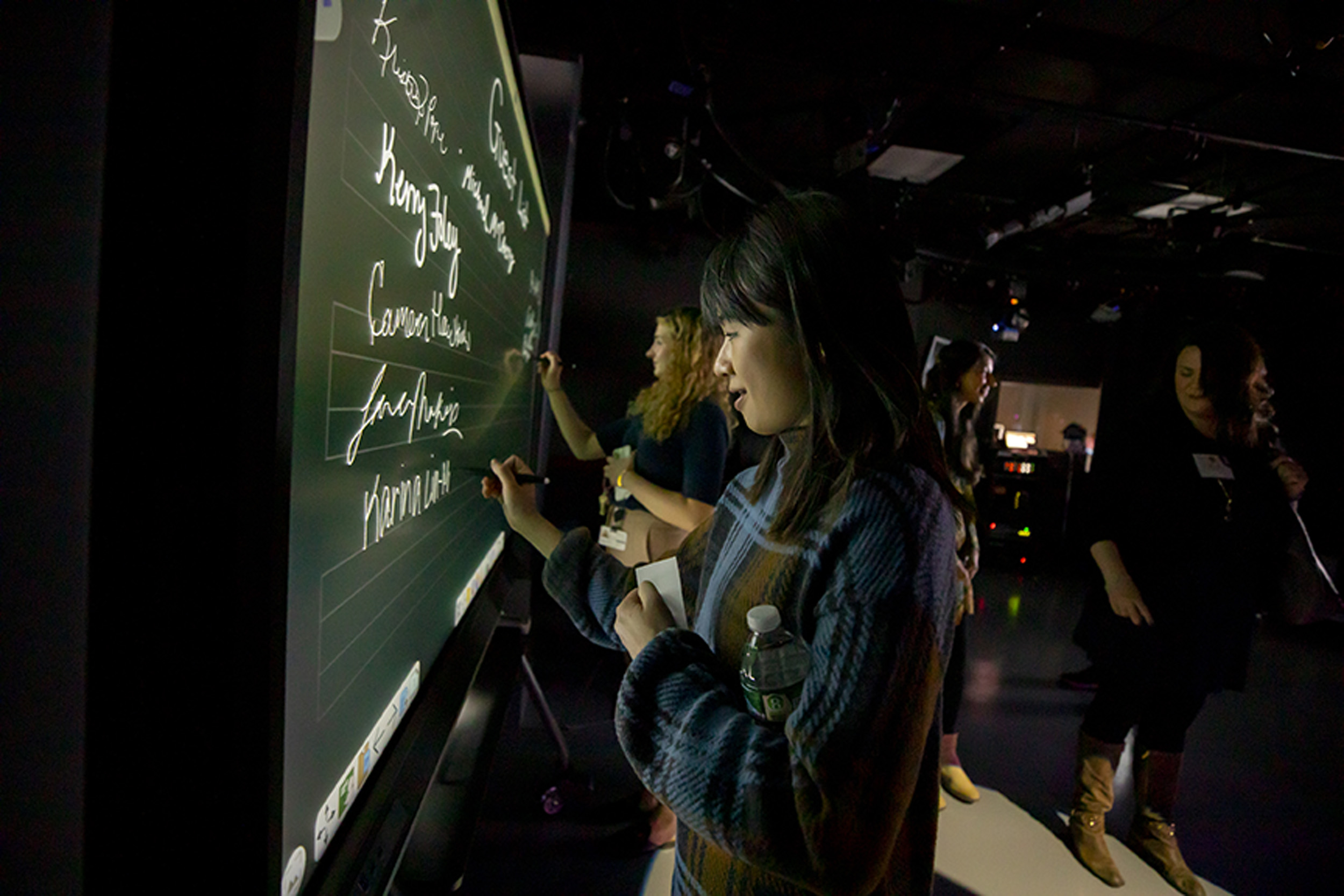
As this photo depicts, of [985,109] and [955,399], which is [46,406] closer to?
[955,399]

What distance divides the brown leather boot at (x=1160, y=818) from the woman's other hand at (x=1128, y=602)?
518 mm

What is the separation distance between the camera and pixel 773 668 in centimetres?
71

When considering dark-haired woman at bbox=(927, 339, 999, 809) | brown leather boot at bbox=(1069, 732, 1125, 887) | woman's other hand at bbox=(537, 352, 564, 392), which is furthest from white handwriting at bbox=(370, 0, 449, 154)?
brown leather boot at bbox=(1069, 732, 1125, 887)

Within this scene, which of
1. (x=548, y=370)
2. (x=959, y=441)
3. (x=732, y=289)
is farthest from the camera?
(x=959, y=441)

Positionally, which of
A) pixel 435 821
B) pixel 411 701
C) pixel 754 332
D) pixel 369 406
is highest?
pixel 754 332

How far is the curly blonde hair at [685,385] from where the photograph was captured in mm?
2248

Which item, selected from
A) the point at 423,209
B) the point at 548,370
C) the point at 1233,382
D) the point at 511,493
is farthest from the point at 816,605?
the point at 1233,382

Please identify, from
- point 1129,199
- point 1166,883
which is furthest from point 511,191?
point 1129,199

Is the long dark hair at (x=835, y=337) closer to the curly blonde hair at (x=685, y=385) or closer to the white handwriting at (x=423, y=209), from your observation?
the white handwriting at (x=423, y=209)

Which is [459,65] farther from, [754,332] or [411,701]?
[411,701]

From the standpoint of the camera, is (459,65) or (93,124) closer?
(93,124)

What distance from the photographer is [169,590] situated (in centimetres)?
38

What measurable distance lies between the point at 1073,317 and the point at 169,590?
9.58 metres

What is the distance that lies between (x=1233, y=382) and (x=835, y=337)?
6.79ft
